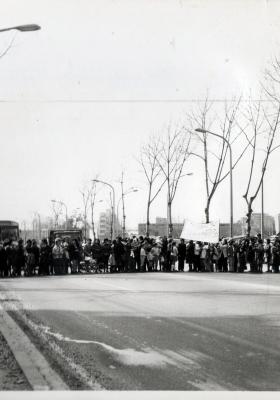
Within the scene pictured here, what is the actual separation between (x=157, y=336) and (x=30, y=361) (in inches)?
93.9

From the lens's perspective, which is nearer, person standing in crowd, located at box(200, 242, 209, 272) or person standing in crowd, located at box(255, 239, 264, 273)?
person standing in crowd, located at box(255, 239, 264, 273)

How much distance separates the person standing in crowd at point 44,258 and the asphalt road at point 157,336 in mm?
8780

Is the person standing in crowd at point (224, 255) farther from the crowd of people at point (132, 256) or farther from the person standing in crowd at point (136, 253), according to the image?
the person standing in crowd at point (136, 253)

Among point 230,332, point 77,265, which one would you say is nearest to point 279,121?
point 77,265

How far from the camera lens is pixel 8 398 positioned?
6.03 metres

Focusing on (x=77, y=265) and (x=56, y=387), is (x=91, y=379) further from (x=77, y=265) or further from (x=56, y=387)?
(x=77, y=265)

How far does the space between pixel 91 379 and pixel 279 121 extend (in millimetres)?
25718

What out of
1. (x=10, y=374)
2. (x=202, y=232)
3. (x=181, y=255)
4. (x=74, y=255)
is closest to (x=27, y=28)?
(x=10, y=374)

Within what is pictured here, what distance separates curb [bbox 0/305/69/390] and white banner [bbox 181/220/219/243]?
17454 millimetres

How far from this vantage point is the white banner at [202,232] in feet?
88.8

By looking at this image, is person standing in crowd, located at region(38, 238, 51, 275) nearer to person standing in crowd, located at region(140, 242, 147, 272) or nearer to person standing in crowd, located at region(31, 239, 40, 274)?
person standing in crowd, located at region(31, 239, 40, 274)

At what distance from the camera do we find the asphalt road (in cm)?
673

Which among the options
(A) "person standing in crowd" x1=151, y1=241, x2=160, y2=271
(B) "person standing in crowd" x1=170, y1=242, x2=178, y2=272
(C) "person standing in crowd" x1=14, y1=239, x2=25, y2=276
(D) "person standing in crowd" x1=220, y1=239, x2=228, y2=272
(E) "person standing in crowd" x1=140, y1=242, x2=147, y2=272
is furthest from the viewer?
(B) "person standing in crowd" x1=170, y1=242, x2=178, y2=272

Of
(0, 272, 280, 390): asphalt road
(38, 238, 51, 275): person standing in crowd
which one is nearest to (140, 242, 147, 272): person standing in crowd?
(38, 238, 51, 275): person standing in crowd
